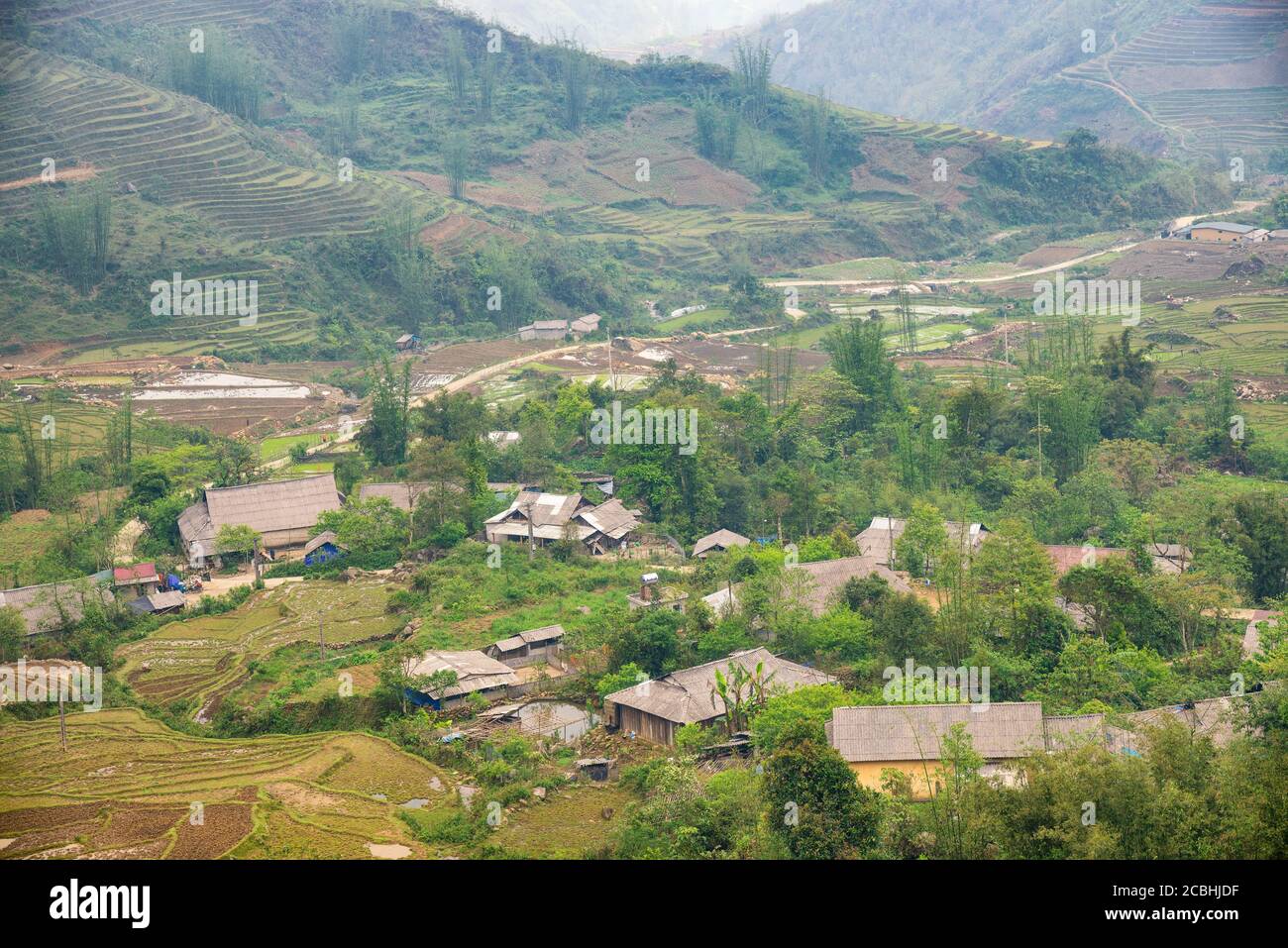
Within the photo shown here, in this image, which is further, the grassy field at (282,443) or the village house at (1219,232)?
the village house at (1219,232)

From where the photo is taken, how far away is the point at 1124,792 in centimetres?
957

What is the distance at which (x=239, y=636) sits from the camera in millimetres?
17828

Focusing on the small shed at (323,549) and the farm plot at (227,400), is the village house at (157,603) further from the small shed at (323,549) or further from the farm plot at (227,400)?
the farm plot at (227,400)

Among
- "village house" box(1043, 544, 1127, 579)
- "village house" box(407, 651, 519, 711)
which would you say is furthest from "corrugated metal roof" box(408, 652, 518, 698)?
"village house" box(1043, 544, 1127, 579)

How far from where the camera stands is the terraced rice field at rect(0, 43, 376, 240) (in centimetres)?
4184

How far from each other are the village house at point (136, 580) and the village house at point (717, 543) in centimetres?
853

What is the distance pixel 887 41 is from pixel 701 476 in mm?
82848

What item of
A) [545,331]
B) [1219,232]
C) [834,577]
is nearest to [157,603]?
[834,577]

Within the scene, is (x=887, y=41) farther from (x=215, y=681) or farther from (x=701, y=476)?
(x=215, y=681)

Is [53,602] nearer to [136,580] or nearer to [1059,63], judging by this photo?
[136,580]

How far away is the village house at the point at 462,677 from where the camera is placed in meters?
15.5

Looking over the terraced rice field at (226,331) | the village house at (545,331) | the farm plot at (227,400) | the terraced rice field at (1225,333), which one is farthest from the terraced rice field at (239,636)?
the terraced rice field at (1225,333)

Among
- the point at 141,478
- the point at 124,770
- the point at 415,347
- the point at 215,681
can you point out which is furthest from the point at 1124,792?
the point at 415,347

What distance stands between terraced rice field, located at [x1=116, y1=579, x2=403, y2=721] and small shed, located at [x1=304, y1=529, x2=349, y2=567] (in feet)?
2.65
